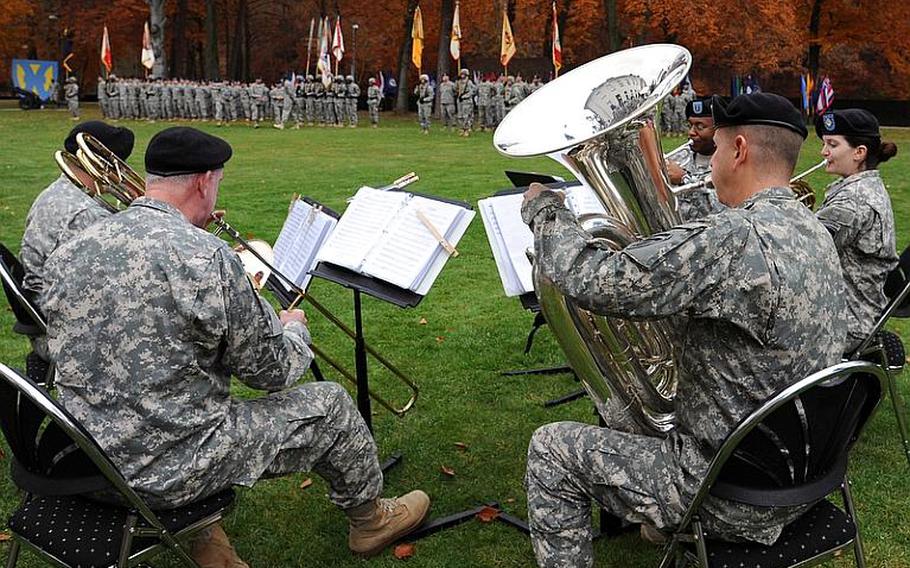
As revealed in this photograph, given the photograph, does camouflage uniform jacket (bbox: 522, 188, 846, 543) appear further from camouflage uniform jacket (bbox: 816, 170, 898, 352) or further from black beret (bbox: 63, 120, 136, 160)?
black beret (bbox: 63, 120, 136, 160)

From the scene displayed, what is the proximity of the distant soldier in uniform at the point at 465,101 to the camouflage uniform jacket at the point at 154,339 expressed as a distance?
23275 millimetres

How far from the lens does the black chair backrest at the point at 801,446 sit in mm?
2334

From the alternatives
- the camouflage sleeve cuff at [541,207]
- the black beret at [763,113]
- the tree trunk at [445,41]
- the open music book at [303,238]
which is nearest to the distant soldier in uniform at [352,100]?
the tree trunk at [445,41]

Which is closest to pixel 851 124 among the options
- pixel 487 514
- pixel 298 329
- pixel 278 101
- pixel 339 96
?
pixel 487 514

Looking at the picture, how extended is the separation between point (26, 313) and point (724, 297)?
10.6 feet

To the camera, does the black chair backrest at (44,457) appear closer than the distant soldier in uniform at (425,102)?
Yes

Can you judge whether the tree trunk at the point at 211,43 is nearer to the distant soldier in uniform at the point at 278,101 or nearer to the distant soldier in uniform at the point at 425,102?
the distant soldier in uniform at the point at 278,101

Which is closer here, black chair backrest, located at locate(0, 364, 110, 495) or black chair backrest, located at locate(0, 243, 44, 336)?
black chair backrest, located at locate(0, 364, 110, 495)

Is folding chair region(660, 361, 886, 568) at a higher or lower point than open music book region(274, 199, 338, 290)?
lower

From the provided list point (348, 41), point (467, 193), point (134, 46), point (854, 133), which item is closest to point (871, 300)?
point (854, 133)

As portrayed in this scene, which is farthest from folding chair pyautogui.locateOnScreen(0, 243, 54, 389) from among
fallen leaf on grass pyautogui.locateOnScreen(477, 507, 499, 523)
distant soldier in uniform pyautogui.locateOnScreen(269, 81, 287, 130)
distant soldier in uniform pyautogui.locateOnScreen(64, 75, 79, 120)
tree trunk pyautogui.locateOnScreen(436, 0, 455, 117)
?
distant soldier in uniform pyautogui.locateOnScreen(64, 75, 79, 120)

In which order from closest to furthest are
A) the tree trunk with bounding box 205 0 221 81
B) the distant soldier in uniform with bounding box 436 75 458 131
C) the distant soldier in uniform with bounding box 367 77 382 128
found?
the distant soldier in uniform with bounding box 436 75 458 131 → the distant soldier in uniform with bounding box 367 77 382 128 → the tree trunk with bounding box 205 0 221 81

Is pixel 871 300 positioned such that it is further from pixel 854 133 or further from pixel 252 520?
pixel 252 520

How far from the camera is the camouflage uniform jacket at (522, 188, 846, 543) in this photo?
2336mm
